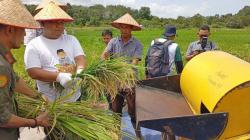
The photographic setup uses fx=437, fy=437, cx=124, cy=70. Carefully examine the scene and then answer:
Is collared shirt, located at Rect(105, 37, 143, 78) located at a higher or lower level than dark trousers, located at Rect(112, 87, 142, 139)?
higher

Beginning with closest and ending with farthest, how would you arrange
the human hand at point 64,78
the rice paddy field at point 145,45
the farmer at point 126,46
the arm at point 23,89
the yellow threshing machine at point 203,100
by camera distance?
the arm at point 23,89 < the yellow threshing machine at point 203,100 < the human hand at point 64,78 < the farmer at point 126,46 < the rice paddy field at point 145,45

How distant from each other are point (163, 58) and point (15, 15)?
12.4ft

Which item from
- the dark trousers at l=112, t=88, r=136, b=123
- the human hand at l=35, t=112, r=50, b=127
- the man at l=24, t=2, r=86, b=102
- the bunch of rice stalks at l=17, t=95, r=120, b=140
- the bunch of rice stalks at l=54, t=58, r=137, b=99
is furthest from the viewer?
the dark trousers at l=112, t=88, r=136, b=123

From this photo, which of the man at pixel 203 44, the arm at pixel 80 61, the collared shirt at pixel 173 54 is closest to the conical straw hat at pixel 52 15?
the arm at pixel 80 61

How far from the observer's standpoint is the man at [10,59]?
9.11 ft

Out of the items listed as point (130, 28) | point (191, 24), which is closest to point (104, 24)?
point (191, 24)

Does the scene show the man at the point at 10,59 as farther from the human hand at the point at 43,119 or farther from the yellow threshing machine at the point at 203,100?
the yellow threshing machine at the point at 203,100

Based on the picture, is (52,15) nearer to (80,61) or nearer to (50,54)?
(50,54)

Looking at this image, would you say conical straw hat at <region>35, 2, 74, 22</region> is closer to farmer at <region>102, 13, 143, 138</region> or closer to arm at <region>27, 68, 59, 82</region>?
arm at <region>27, 68, 59, 82</region>

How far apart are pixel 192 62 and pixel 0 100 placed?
129 inches

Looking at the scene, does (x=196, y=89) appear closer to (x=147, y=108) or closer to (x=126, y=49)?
(x=147, y=108)

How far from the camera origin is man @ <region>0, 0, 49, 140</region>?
2777 millimetres

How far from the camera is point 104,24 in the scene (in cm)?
6962

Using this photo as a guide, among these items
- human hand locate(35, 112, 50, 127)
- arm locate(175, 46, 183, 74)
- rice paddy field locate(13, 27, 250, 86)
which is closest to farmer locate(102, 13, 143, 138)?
rice paddy field locate(13, 27, 250, 86)
